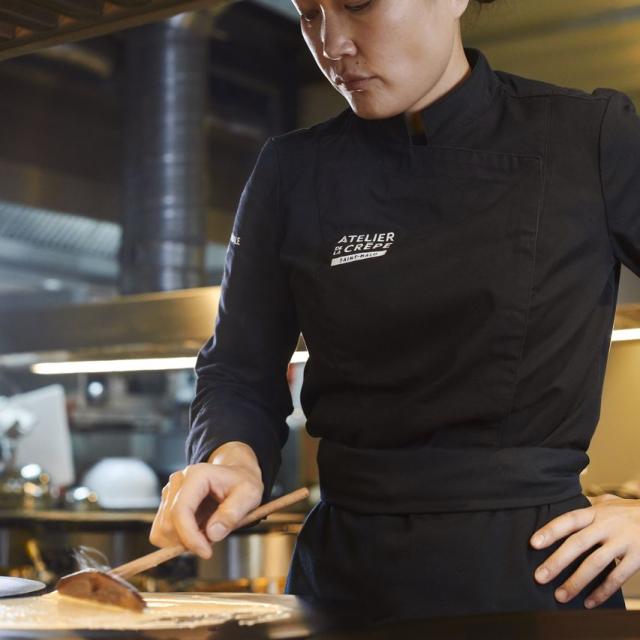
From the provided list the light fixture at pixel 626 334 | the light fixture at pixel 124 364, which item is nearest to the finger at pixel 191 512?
the light fixture at pixel 626 334

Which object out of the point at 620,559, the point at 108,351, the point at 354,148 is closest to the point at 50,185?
the point at 108,351

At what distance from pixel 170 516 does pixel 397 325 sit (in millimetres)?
301

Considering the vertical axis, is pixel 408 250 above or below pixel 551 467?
above

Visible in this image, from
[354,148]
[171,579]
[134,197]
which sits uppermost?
[134,197]

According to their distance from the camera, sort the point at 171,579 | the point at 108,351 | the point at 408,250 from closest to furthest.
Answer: the point at 408,250 < the point at 171,579 < the point at 108,351

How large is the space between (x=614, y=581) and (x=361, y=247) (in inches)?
16.6

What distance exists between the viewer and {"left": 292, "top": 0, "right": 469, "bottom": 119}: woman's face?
113cm

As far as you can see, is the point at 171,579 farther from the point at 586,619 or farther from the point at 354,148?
the point at 586,619

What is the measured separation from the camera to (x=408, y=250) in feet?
3.82

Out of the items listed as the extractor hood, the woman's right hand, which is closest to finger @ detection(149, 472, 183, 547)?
the woman's right hand

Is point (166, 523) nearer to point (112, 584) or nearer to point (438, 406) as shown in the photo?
point (112, 584)

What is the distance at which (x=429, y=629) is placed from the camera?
2.77ft

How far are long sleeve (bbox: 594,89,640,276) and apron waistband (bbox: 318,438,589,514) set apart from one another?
227 mm

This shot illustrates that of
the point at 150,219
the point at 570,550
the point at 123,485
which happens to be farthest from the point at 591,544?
the point at 123,485
